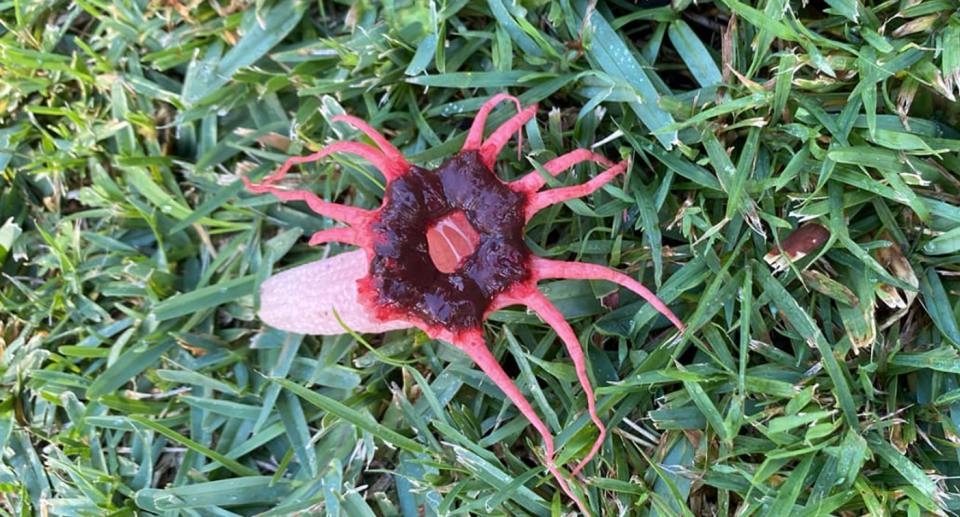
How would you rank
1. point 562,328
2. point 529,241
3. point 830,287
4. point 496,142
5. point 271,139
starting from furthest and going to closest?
1. point 271,139
2. point 529,241
3. point 830,287
4. point 496,142
5. point 562,328

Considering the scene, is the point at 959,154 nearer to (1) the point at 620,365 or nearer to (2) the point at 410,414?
(1) the point at 620,365

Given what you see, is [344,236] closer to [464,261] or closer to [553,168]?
[464,261]

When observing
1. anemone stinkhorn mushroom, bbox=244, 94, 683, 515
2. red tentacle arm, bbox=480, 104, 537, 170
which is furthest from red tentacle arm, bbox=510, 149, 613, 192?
red tentacle arm, bbox=480, 104, 537, 170

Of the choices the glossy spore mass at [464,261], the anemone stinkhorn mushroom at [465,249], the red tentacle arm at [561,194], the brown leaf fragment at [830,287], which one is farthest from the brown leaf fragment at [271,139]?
the brown leaf fragment at [830,287]

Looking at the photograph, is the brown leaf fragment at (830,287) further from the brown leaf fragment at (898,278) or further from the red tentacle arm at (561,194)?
the red tentacle arm at (561,194)

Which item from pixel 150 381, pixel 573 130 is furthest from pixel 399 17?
pixel 150 381

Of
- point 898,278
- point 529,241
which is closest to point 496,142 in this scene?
point 529,241
